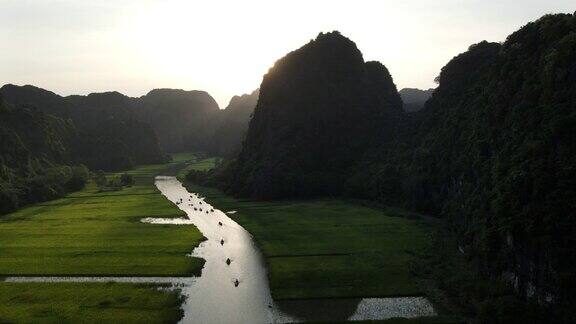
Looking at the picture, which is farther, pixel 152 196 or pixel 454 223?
pixel 152 196

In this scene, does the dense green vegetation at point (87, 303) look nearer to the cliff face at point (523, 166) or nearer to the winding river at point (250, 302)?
the winding river at point (250, 302)

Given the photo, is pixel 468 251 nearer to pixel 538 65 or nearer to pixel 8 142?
pixel 538 65

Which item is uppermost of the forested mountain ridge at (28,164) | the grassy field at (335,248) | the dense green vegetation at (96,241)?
the forested mountain ridge at (28,164)

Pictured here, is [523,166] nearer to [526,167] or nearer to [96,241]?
[526,167]

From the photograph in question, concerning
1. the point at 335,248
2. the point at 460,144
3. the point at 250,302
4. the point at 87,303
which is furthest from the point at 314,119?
the point at 87,303

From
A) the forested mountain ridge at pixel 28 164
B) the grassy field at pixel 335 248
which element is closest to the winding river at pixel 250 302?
the grassy field at pixel 335 248

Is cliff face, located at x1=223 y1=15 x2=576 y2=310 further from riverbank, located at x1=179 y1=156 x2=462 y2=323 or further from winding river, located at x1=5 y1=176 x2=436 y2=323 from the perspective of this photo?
winding river, located at x1=5 y1=176 x2=436 y2=323

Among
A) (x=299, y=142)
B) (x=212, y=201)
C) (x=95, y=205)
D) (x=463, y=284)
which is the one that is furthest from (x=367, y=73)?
(x=463, y=284)

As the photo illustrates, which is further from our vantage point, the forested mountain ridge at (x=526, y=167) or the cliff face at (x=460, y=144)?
the cliff face at (x=460, y=144)
